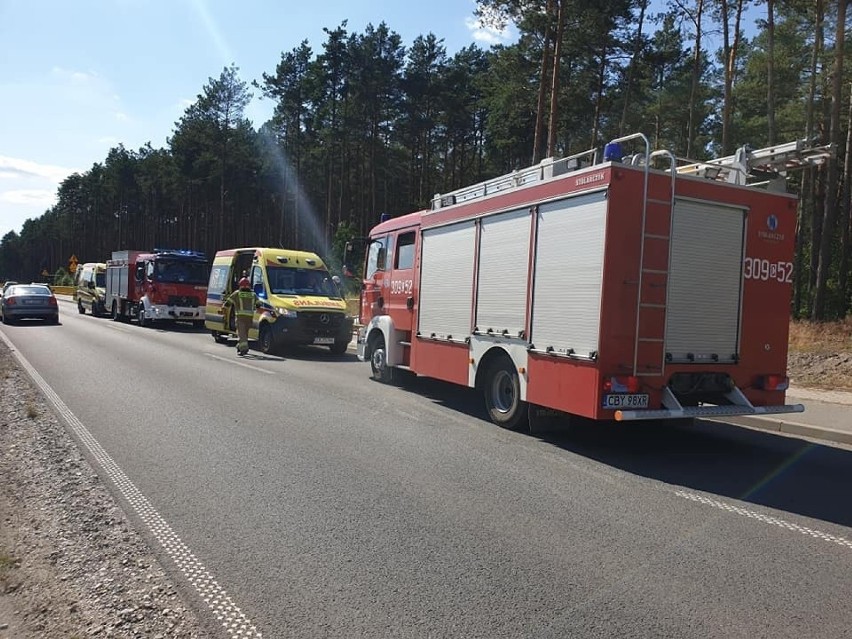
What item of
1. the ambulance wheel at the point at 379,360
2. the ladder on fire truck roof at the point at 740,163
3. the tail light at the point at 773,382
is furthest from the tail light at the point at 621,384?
the ambulance wheel at the point at 379,360

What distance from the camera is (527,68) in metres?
28.2

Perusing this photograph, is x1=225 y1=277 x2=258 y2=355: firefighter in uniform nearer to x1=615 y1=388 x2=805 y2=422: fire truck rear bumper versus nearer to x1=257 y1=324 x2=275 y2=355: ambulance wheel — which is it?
x1=257 y1=324 x2=275 y2=355: ambulance wheel

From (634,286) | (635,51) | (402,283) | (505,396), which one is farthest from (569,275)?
(635,51)

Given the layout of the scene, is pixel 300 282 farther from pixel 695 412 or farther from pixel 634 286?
pixel 695 412

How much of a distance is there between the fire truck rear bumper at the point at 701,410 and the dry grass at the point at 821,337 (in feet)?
30.4

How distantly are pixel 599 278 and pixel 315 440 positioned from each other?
358cm

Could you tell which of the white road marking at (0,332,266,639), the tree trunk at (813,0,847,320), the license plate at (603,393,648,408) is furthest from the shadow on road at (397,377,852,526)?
the tree trunk at (813,0,847,320)

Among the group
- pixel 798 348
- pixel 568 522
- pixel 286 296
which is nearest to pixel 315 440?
pixel 568 522

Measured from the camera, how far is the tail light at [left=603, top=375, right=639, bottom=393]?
7.05 meters

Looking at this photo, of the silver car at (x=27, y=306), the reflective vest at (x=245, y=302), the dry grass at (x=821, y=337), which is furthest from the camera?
the silver car at (x=27, y=306)

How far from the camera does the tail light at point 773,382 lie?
26.4 ft

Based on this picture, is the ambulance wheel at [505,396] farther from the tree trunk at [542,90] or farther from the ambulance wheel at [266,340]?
the tree trunk at [542,90]

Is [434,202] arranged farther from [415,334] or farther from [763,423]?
[763,423]

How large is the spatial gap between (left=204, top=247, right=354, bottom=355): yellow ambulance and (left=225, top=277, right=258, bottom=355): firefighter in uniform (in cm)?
20
